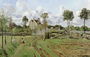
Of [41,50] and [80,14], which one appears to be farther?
[80,14]

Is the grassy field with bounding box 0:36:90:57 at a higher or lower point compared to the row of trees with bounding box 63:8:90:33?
lower

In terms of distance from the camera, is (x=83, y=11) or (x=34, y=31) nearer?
(x=34, y=31)

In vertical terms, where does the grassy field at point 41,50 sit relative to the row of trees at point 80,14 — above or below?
below

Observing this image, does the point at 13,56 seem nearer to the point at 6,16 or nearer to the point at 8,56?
the point at 8,56

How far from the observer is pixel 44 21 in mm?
68250

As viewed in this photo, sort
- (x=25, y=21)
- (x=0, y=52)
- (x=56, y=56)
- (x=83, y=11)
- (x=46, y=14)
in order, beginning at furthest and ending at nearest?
1. (x=25, y=21)
2. (x=83, y=11)
3. (x=46, y=14)
4. (x=56, y=56)
5. (x=0, y=52)

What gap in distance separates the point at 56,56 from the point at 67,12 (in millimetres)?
57540

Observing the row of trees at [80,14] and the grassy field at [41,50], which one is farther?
the row of trees at [80,14]

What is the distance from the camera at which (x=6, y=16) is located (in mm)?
25406

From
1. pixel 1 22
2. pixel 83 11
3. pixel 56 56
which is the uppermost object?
pixel 83 11

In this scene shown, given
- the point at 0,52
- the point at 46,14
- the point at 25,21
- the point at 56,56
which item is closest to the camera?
the point at 0,52

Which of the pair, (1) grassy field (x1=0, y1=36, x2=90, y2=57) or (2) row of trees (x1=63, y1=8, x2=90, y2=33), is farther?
(2) row of trees (x1=63, y1=8, x2=90, y2=33)

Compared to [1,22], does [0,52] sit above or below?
below

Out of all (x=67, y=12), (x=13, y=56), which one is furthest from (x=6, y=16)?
(x=67, y=12)
